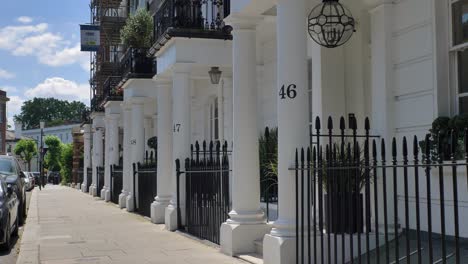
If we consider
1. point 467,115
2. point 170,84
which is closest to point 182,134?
point 170,84

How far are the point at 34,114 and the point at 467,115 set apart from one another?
5254 inches

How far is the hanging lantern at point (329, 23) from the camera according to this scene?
767 cm

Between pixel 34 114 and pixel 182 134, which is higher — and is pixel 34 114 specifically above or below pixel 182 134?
above

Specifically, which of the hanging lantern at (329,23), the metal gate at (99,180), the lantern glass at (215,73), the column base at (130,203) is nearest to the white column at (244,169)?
the hanging lantern at (329,23)

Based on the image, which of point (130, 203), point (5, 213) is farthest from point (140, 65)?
point (5, 213)

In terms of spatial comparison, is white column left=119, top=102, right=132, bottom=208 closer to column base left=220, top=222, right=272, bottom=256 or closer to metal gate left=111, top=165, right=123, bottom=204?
metal gate left=111, top=165, right=123, bottom=204

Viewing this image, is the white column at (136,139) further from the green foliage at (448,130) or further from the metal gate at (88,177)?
the metal gate at (88,177)

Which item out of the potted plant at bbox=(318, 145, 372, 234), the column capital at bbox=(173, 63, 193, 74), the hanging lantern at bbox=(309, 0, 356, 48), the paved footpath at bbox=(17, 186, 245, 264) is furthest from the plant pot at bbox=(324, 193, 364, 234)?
the column capital at bbox=(173, 63, 193, 74)

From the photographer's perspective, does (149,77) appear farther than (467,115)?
Yes

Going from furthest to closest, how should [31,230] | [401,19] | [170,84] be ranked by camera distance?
1. [170,84]
2. [31,230]
3. [401,19]

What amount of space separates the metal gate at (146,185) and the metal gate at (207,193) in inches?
128

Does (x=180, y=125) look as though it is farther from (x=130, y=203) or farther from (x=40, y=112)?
(x=40, y=112)

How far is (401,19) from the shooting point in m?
8.26

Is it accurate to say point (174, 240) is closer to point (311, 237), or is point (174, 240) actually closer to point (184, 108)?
point (184, 108)
